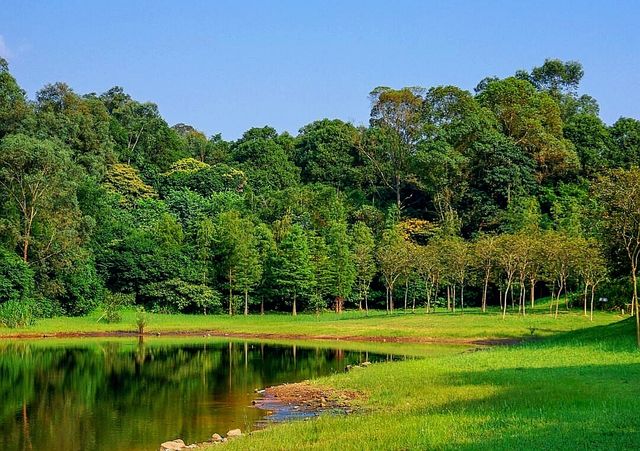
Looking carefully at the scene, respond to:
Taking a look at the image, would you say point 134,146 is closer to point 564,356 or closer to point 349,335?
point 349,335

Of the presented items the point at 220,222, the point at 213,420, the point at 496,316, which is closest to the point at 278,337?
the point at 496,316

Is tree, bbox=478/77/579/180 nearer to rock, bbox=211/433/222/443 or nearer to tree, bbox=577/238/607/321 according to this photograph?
tree, bbox=577/238/607/321

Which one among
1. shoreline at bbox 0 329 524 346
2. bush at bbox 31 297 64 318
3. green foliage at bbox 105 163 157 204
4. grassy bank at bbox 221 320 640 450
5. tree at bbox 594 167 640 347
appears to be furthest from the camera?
green foliage at bbox 105 163 157 204

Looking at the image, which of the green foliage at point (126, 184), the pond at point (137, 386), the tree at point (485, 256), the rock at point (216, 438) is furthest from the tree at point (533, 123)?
the rock at point (216, 438)

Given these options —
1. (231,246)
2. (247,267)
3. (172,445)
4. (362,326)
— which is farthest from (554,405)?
(231,246)

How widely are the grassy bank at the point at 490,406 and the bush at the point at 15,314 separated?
42.1 metres

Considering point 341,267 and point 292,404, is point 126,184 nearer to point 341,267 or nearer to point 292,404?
point 341,267

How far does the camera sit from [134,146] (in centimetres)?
11988

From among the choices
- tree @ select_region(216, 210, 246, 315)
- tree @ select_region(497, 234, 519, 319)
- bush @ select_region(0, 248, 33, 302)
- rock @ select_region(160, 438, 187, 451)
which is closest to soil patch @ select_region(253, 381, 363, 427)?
rock @ select_region(160, 438, 187, 451)

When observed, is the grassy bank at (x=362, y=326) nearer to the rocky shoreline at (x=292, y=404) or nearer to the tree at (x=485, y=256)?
the tree at (x=485, y=256)

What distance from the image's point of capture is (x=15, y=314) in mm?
67125

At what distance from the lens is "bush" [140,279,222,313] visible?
84.8 metres

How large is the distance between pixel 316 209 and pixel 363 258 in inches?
554

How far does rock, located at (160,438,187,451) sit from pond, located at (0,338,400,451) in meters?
0.88
